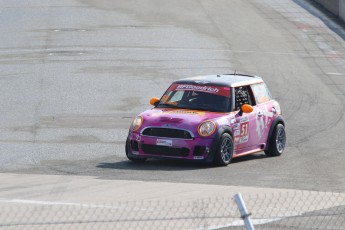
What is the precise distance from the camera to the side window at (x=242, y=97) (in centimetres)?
1686

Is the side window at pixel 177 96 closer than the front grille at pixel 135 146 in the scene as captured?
No

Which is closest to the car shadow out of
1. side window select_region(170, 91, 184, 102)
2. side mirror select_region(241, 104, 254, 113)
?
side mirror select_region(241, 104, 254, 113)

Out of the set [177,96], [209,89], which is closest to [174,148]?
[177,96]

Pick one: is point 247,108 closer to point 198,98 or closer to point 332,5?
point 198,98

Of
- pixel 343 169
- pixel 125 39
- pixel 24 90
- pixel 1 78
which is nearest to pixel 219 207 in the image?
pixel 343 169

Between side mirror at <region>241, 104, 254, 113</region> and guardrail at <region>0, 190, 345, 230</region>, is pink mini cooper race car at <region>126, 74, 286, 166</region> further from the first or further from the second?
guardrail at <region>0, 190, 345, 230</region>

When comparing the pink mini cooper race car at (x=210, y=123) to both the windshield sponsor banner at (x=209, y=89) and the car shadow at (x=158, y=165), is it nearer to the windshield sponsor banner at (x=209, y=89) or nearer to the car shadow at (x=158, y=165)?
the windshield sponsor banner at (x=209, y=89)

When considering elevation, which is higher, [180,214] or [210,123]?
[180,214]

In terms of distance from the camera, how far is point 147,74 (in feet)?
91.3

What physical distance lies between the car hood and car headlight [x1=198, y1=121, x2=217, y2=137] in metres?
0.08

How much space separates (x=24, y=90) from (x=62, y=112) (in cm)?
317

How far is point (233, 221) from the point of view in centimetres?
1038

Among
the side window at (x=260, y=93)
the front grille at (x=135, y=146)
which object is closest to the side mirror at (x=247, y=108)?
the side window at (x=260, y=93)

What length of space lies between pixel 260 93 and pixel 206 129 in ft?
8.12
